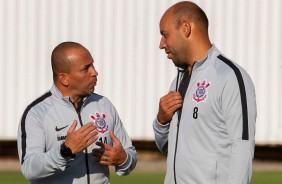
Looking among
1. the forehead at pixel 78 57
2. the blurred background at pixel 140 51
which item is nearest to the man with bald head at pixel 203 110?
the forehead at pixel 78 57

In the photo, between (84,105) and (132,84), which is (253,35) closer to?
(132,84)

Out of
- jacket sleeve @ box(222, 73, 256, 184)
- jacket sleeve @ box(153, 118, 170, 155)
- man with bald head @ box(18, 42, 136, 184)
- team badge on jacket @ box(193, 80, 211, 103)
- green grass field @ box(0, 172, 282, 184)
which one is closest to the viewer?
jacket sleeve @ box(222, 73, 256, 184)

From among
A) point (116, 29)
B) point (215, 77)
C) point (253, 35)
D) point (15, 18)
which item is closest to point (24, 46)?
point (15, 18)

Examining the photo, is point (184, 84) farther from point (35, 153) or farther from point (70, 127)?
point (35, 153)

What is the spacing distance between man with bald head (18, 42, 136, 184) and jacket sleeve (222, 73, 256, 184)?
3.69 ft

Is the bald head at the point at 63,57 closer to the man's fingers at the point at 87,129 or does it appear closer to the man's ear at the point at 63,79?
the man's ear at the point at 63,79

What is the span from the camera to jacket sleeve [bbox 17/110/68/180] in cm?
728

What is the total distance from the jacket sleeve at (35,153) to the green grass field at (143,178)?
6.20m

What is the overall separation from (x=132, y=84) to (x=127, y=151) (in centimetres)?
898

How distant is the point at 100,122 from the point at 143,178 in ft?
22.5

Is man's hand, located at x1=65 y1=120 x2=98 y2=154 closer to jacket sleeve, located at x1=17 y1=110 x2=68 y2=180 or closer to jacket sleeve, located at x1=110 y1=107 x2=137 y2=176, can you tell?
jacket sleeve, located at x1=17 y1=110 x2=68 y2=180

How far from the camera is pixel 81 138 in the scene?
714cm

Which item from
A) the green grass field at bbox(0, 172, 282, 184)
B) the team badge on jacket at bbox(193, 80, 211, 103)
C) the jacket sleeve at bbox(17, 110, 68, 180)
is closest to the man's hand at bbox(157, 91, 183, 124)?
the team badge on jacket at bbox(193, 80, 211, 103)

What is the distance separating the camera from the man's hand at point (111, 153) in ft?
24.6
